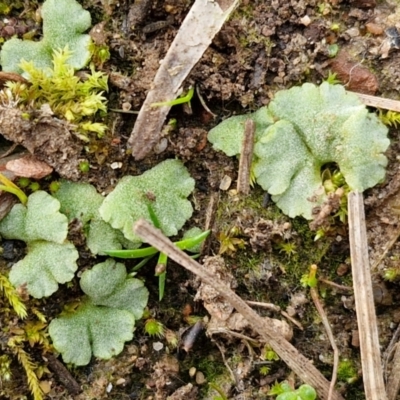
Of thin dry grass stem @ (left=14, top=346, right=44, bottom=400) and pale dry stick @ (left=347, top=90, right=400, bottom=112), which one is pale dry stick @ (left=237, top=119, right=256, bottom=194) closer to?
pale dry stick @ (left=347, top=90, right=400, bottom=112)

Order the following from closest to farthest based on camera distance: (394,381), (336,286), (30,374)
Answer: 1. (394,381)
2. (30,374)
3. (336,286)

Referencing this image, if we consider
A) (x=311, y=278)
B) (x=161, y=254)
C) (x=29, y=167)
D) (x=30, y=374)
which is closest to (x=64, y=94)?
(x=29, y=167)

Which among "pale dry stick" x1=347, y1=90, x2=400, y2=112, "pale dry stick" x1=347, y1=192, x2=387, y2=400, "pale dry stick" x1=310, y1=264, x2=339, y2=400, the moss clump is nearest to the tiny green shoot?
"pale dry stick" x1=310, y1=264, x2=339, y2=400

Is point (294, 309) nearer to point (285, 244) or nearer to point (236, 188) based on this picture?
point (285, 244)

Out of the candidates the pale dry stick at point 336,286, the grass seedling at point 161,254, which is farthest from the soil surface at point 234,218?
the grass seedling at point 161,254

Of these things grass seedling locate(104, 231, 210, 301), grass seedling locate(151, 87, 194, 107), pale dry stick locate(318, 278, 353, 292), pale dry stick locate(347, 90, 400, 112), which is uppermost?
grass seedling locate(151, 87, 194, 107)

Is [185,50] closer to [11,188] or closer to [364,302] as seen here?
[11,188]
